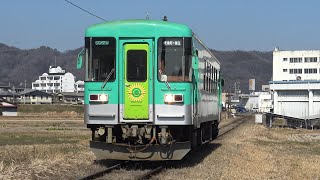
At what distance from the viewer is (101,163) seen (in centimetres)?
1564

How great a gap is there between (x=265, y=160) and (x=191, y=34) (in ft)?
17.1

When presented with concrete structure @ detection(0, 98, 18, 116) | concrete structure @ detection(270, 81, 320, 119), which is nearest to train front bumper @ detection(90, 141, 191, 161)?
concrete structure @ detection(270, 81, 320, 119)

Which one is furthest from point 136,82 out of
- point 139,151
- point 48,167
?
point 48,167

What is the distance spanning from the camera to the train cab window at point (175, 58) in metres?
13.8

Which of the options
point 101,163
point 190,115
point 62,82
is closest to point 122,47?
point 190,115

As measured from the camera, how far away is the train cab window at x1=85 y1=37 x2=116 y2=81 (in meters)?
14.0

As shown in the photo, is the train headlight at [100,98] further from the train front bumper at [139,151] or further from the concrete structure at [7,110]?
the concrete structure at [7,110]

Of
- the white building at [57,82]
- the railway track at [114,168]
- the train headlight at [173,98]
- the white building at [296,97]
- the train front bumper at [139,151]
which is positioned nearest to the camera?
the railway track at [114,168]

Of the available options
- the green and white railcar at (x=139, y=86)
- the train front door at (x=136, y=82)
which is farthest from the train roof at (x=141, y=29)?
the train front door at (x=136, y=82)

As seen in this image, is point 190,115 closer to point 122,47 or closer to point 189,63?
point 189,63

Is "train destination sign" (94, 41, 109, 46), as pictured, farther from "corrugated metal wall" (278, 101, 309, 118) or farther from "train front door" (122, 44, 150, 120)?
"corrugated metal wall" (278, 101, 309, 118)

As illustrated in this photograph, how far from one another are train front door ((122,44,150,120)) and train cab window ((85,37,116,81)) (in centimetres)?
37

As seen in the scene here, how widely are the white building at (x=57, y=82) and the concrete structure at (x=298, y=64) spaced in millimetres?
80436

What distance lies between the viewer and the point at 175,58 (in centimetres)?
1388
